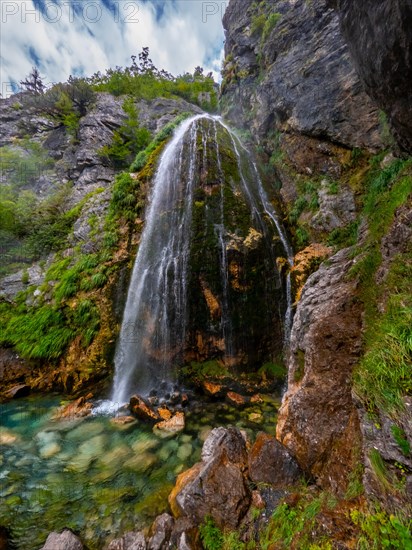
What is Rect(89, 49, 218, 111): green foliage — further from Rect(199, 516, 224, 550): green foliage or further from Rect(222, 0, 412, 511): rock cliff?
Rect(199, 516, 224, 550): green foliage

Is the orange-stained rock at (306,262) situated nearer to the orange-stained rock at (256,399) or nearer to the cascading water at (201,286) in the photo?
the cascading water at (201,286)

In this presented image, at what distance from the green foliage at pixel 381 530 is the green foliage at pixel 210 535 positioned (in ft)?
4.39

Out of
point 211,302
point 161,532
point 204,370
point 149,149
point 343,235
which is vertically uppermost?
point 149,149

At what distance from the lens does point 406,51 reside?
8.23ft

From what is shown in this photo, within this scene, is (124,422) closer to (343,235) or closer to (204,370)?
(204,370)

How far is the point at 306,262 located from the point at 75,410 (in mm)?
7626

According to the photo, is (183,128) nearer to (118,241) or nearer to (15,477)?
(118,241)

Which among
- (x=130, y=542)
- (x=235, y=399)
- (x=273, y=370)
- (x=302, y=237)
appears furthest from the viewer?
(x=302, y=237)

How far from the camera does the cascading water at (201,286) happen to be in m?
7.40

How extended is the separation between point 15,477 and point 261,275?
7217 millimetres

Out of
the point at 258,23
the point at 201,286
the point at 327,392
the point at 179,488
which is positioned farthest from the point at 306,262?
the point at 258,23

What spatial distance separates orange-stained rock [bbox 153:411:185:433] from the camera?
17.3ft

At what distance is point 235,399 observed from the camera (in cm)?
623

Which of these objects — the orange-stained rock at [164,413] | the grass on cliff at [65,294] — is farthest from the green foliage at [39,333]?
the orange-stained rock at [164,413]
